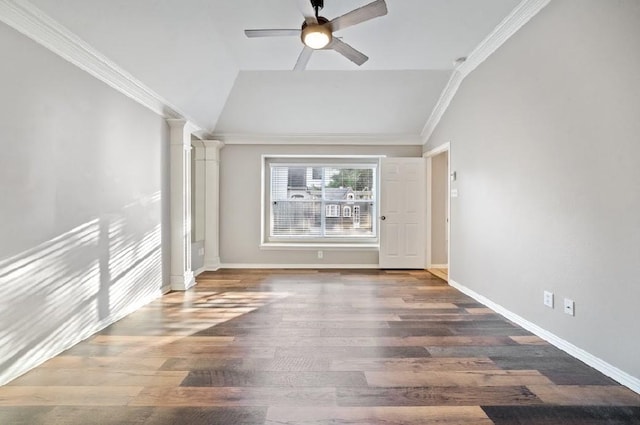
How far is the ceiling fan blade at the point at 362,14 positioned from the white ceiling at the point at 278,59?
2.30 feet

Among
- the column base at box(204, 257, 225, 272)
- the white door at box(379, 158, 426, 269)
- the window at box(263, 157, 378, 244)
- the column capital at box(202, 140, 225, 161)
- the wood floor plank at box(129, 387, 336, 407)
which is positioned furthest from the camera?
the window at box(263, 157, 378, 244)

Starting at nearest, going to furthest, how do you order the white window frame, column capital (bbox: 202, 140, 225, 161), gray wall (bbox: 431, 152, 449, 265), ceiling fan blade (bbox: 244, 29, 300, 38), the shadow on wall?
the shadow on wall
ceiling fan blade (bbox: 244, 29, 300, 38)
column capital (bbox: 202, 140, 225, 161)
gray wall (bbox: 431, 152, 449, 265)
the white window frame

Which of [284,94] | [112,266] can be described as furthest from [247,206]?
[112,266]

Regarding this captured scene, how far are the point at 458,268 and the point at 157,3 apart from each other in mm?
4321

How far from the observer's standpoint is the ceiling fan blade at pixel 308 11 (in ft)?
7.26

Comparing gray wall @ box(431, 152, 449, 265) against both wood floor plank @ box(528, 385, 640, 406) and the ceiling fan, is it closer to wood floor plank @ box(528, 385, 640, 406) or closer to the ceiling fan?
the ceiling fan

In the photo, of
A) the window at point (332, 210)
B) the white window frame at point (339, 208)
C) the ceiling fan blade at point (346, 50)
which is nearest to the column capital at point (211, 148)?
the white window frame at point (339, 208)

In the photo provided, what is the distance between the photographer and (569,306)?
2.49 metres

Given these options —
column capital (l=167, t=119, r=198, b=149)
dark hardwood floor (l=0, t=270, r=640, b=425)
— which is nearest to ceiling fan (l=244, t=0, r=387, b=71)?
column capital (l=167, t=119, r=198, b=149)

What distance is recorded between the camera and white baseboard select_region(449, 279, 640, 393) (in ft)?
6.66

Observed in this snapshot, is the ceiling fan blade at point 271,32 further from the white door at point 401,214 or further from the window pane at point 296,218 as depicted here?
the window pane at point 296,218

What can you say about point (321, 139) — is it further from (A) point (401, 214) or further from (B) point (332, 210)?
(A) point (401, 214)

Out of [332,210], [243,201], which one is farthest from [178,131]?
[332,210]

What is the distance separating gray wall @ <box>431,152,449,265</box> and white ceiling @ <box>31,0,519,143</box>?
828 millimetres
